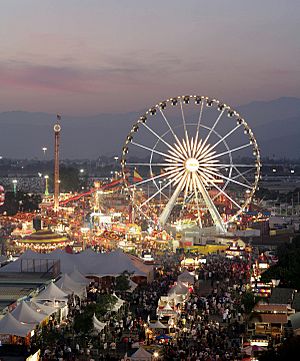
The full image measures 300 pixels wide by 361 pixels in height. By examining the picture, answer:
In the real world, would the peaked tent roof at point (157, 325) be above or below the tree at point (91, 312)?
below

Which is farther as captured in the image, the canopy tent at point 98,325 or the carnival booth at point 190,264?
the carnival booth at point 190,264

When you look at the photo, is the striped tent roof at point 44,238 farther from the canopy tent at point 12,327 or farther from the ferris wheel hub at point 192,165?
the canopy tent at point 12,327

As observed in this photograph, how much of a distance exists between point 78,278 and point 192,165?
14.2 m

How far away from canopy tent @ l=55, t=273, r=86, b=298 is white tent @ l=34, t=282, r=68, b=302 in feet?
5.10

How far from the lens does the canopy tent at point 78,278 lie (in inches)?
1321

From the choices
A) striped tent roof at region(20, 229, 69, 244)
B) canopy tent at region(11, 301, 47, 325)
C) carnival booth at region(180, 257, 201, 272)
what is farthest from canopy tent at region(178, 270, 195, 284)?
striped tent roof at region(20, 229, 69, 244)

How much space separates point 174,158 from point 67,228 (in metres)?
14.2

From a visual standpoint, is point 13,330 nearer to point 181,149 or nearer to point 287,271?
point 287,271

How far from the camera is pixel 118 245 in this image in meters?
48.7

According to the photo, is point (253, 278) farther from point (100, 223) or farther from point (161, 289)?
point (100, 223)

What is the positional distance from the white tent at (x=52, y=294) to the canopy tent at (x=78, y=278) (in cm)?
362

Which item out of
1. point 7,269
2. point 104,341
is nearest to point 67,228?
point 7,269

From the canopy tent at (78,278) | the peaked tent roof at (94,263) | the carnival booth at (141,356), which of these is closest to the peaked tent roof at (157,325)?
the carnival booth at (141,356)

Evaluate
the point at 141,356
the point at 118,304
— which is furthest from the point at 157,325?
the point at 141,356
